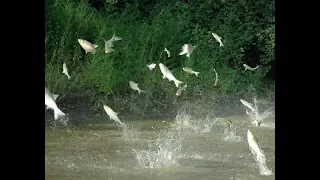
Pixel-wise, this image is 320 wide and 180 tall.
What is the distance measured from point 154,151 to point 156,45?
14.4ft

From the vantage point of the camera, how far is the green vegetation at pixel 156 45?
10.0 m

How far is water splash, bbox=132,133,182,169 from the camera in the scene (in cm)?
658

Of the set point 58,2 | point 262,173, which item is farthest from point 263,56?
point 262,173

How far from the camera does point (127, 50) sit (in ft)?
35.2

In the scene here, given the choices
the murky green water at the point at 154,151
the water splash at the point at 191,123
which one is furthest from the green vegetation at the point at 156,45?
the murky green water at the point at 154,151

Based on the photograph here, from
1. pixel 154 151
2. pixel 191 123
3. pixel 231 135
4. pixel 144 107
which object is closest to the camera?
pixel 154 151

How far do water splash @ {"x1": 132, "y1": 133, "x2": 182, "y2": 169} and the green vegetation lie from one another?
2.09 m

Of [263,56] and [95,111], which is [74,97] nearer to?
[95,111]

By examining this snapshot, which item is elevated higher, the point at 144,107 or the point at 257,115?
the point at 144,107

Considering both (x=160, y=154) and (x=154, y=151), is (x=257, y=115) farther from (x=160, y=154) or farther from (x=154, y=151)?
(x=160, y=154)

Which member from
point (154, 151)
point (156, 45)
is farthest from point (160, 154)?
point (156, 45)

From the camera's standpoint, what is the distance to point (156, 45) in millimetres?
11305

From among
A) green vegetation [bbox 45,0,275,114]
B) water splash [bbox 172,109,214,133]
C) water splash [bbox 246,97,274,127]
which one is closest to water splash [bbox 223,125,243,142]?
water splash [bbox 172,109,214,133]
